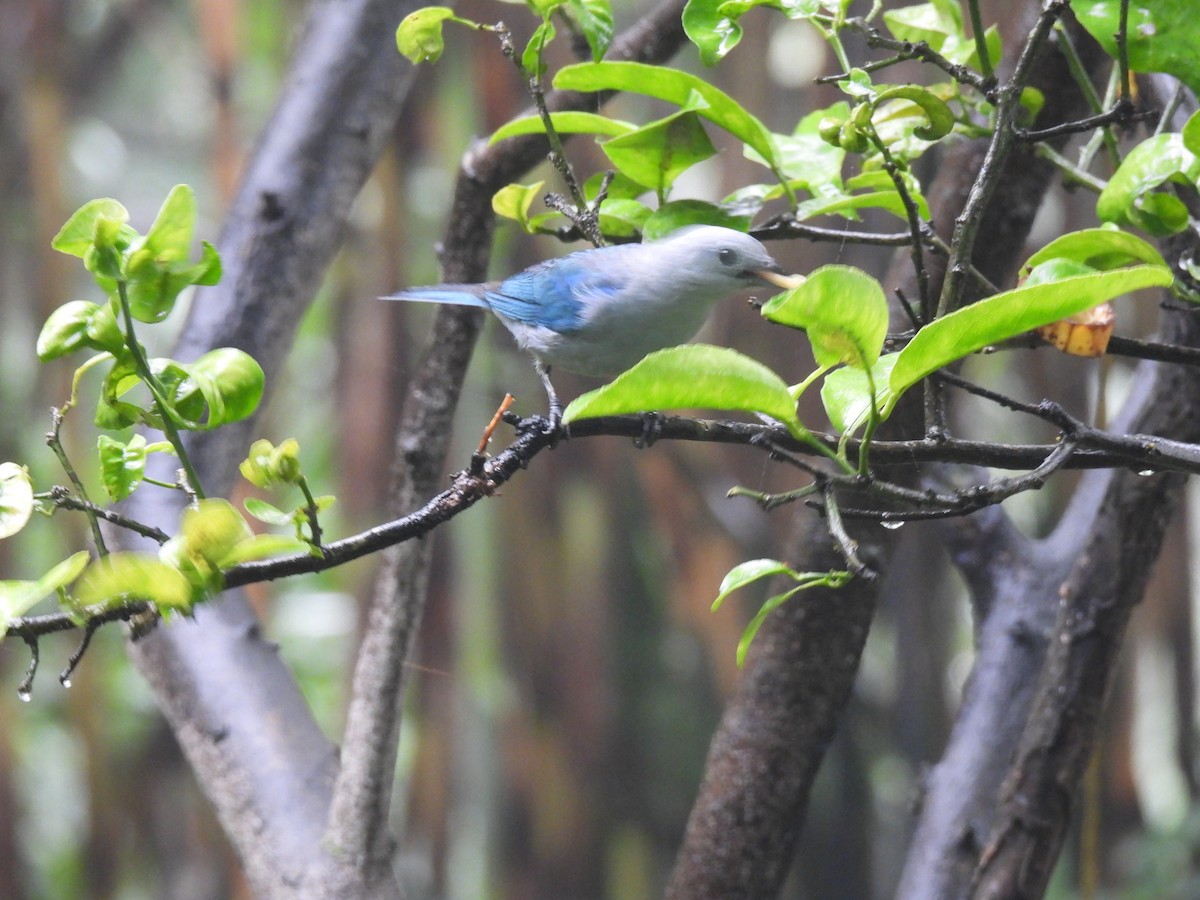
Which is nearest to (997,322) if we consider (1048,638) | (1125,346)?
(1125,346)

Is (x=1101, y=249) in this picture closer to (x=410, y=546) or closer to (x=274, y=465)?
(x=274, y=465)

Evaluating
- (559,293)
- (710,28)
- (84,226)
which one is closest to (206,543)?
(84,226)

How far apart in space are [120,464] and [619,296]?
471 mm

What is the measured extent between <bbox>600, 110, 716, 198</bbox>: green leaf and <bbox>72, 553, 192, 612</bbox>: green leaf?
1.10 ft

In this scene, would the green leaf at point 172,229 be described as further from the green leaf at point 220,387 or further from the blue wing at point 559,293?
the blue wing at point 559,293

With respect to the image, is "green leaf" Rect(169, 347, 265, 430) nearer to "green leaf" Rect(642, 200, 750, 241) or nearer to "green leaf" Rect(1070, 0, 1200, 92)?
"green leaf" Rect(642, 200, 750, 241)

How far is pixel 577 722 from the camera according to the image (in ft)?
6.61

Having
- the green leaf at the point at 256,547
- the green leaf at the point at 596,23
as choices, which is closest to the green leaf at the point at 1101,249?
the green leaf at the point at 596,23

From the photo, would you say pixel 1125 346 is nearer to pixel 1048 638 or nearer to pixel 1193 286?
pixel 1193 286

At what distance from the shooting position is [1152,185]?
1.58 feet

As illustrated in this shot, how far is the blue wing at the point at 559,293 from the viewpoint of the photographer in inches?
33.4

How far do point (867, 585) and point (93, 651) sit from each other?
1.75 metres

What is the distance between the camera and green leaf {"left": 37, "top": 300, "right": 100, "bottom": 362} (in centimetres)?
37

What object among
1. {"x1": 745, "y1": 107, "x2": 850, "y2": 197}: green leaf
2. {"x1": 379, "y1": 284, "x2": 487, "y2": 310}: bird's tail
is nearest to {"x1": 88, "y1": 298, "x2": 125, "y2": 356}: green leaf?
{"x1": 745, "y1": 107, "x2": 850, "y2": 197}: green leaf
